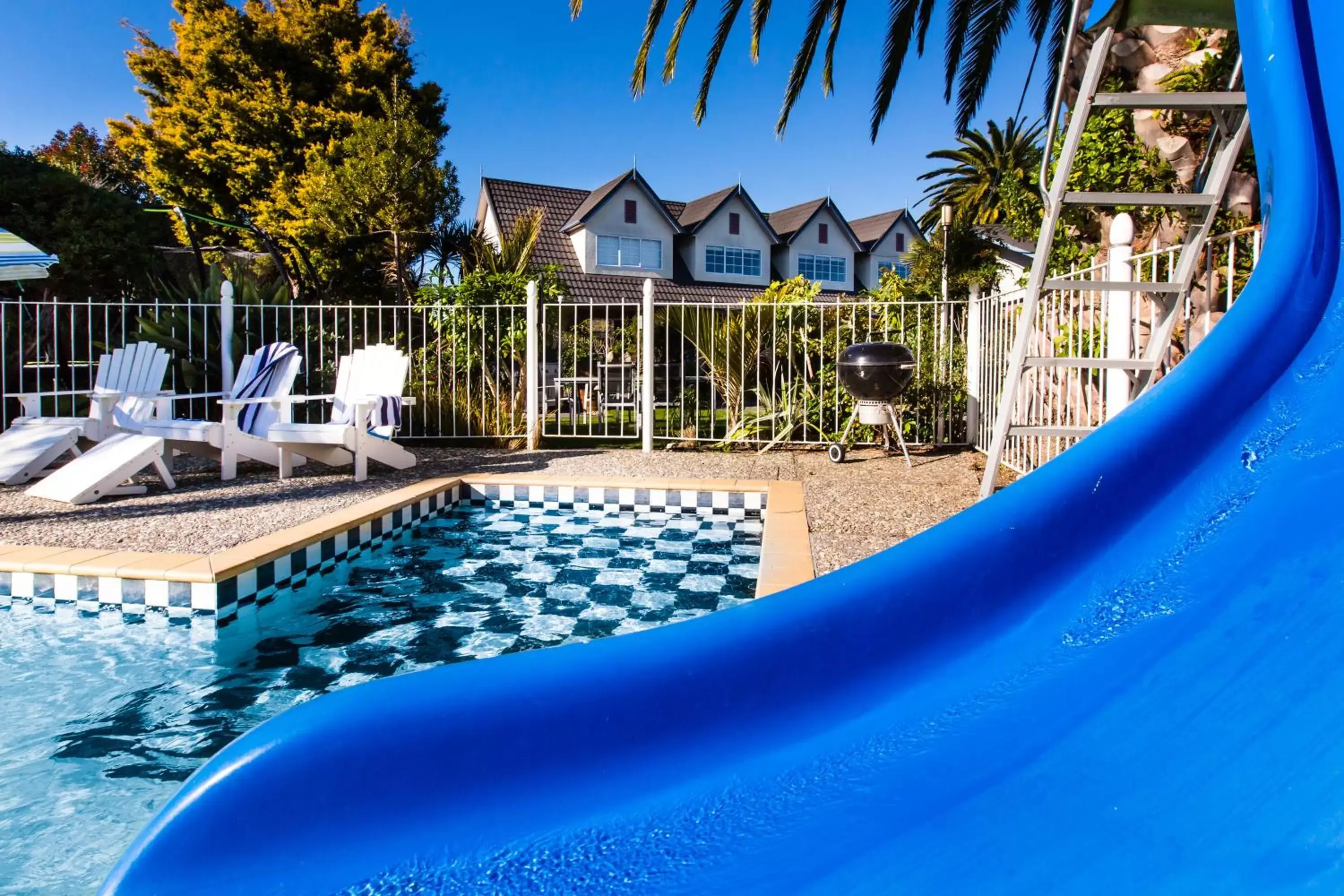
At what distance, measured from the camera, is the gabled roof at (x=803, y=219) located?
28609mm

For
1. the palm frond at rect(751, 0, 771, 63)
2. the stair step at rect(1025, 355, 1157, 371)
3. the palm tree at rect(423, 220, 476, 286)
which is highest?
the palm frond at rect(751, 0, 771, 63)

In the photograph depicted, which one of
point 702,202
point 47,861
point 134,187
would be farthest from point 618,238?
point 47,861

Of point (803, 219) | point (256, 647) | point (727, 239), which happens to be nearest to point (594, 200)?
point (727, 239)

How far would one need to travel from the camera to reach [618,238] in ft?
82.5

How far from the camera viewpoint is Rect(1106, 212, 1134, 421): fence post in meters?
4.13

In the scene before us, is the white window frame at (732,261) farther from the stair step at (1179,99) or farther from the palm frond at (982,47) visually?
the stair step at (1179,99)

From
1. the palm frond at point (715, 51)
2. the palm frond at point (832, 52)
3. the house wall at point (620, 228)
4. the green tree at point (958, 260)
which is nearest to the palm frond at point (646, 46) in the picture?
the palm frond at point (715, 51)

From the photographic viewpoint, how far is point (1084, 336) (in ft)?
19.8

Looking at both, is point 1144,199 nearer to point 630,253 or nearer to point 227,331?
point 227,331

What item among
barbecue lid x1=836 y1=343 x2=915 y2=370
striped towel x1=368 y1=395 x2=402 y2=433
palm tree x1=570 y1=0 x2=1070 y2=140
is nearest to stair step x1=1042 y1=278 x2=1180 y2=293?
barbecue lid x1=836 y1=343 x2=915 y2=370

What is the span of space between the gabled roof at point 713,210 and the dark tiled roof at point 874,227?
4156mm

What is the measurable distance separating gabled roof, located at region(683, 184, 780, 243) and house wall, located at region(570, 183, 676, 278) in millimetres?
1001

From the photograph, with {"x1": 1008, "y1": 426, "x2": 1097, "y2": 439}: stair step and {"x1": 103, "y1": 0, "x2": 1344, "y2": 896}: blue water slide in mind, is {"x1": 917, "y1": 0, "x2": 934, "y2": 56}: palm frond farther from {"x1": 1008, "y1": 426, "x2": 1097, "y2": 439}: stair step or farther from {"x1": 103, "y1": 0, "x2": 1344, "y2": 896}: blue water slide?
{"x1": 103, "y1": 0, "x2": 1344, "y2": 896}: blue water slide

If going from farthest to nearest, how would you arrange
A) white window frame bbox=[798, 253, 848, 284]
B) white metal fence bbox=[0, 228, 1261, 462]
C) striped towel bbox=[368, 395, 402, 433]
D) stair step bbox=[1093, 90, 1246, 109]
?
white window frame bbox=[798, 253, 848, 284]
white metal fence bbox=[0, 228, 1261, 462]
striped towel bbox=[368, 395, 402, 433]
stair step bbox=[1093, 90, 1246, 109]
